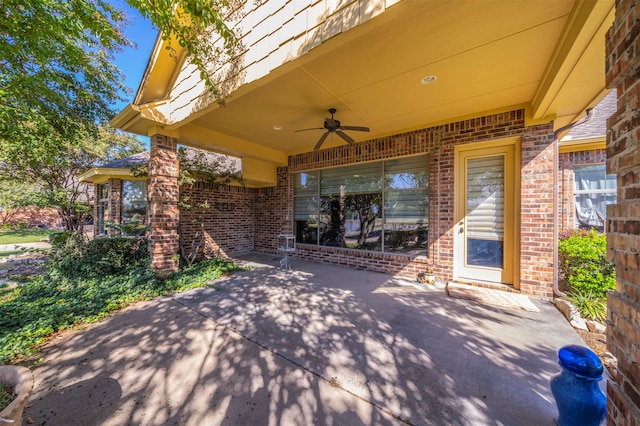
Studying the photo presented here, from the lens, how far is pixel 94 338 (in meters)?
2.63

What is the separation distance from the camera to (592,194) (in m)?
5.14

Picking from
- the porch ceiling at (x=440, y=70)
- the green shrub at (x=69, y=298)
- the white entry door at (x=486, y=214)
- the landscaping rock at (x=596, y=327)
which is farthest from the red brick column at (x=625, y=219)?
the green shrub at (x=69, y=298)

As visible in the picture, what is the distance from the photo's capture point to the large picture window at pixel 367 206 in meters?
5.05

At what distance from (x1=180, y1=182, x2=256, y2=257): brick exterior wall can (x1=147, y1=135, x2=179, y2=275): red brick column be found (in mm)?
1275

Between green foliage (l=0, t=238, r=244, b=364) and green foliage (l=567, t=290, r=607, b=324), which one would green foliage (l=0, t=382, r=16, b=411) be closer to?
green foliage (l=0, t=238, r=244, b=364)

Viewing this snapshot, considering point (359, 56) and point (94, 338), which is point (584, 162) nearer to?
point (359, 56)

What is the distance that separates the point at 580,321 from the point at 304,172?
19.9 ft

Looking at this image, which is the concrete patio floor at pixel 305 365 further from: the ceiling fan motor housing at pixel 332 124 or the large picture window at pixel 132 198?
the large picture window at pixel 132 198

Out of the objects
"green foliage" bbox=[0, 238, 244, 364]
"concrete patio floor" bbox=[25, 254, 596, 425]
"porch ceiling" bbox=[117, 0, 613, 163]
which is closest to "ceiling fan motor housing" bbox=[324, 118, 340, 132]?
"porch ceiling" bbox=[117, 0, 613, 163]

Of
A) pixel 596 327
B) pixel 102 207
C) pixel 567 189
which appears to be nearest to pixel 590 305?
pixel 596 327

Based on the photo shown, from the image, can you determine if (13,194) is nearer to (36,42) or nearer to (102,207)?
(102,207)

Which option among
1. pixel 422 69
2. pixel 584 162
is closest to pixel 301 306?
pixel 422 69

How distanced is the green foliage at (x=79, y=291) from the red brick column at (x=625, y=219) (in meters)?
4.56

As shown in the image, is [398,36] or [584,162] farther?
[584,162]
